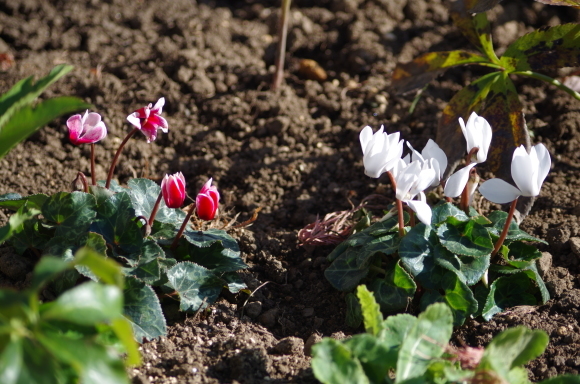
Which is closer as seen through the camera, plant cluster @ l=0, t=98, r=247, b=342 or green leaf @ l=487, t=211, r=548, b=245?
plant cluster @ l=0, t=98, r=247, b=342

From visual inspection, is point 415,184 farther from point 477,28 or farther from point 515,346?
point 477,28

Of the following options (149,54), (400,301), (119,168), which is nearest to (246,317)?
(400,301)

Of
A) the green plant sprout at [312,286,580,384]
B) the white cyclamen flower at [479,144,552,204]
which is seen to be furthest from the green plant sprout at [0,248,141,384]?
the white cyclamen flower at [479,144,552,204]

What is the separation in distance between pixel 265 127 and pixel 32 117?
5.33 ft

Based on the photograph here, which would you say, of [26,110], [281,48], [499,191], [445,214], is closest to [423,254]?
[445,214]

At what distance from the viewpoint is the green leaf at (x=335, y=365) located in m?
1.60

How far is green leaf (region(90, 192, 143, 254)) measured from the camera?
2.07 meters

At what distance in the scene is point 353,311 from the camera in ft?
6.95

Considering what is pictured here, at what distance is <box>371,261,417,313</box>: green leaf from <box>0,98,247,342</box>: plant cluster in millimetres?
467

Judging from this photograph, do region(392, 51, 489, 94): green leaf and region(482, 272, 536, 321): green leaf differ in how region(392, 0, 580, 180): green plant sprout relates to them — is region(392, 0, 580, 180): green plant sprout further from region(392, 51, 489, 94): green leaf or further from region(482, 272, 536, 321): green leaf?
region(482, 272, 536, 321): green leaf

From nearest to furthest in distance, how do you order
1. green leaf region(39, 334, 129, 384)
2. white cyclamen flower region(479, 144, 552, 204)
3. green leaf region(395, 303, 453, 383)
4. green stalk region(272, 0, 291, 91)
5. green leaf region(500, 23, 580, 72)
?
green leaf region(39, 334, 129, 384) < green leaf region(395, 303, 453, 383) < white cyclamen flower region(479, 144, 552, 204) < green leaf region(500, 23, 580, 72) < green stalk region(272, 0, 291, 91)

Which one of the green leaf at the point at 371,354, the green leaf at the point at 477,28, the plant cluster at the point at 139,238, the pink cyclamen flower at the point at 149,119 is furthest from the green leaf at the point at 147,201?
the green leaf at the point at 477,28

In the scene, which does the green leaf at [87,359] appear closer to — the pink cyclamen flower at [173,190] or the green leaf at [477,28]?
the pink cyclamen flower at [173,190]

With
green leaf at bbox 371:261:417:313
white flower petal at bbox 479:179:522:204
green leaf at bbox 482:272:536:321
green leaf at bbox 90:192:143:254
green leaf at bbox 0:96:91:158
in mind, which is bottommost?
green leaf at bbox 482:272:536:321
